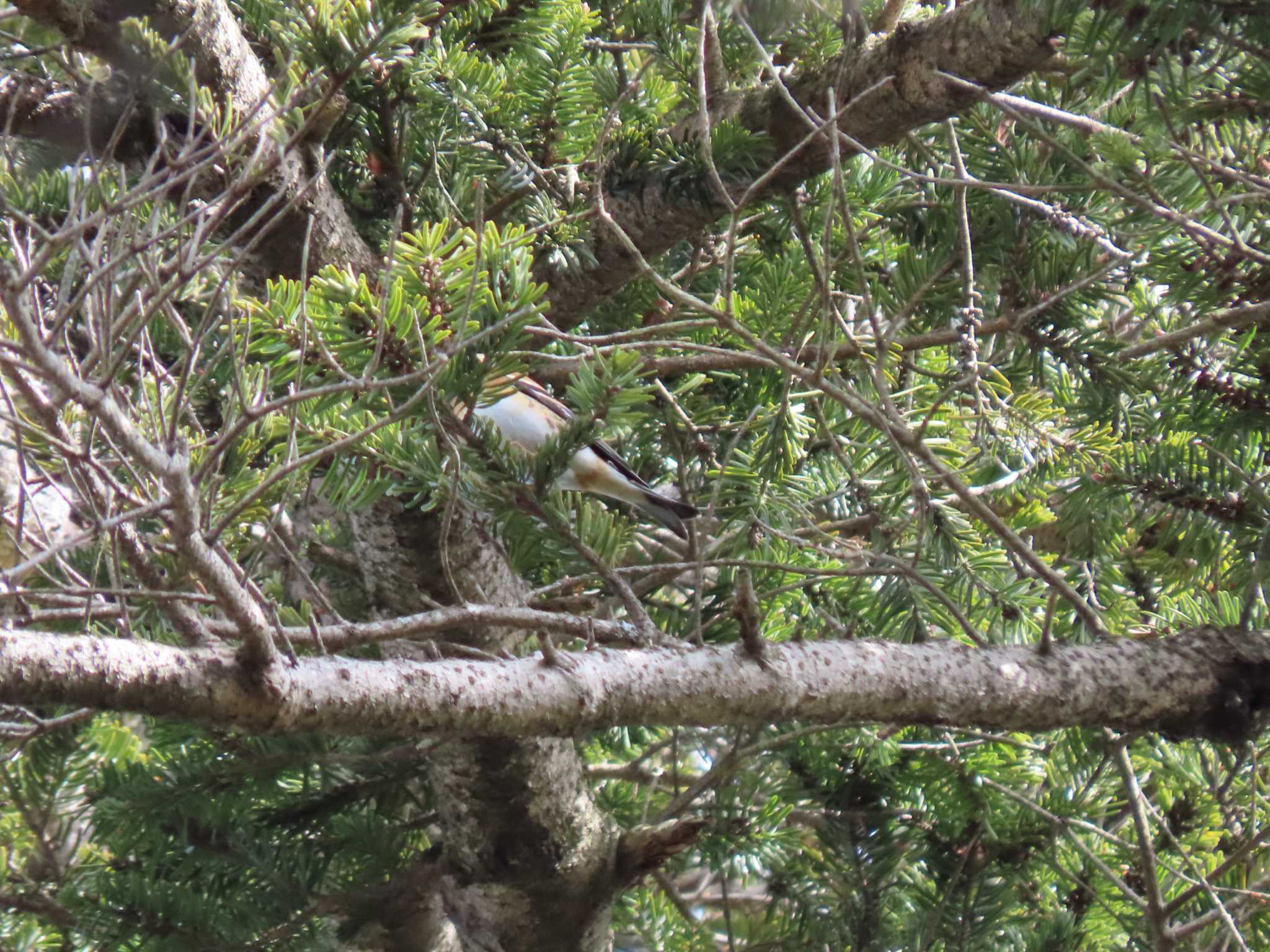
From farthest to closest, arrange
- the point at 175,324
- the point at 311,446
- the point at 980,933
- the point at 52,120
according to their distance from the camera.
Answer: the point at 980,933
the point at 52,120
the point at 311,446
the point at 175,324

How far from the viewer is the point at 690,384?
1.47 meters

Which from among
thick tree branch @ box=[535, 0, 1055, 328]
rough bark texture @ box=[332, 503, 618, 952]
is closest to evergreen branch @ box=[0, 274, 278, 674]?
rough bark texture @ box=[332, 503, 618, 952]

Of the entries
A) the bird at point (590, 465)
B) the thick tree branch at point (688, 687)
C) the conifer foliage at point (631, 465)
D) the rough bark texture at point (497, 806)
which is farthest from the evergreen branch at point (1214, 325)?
the rough bark texture at point (497, 806)

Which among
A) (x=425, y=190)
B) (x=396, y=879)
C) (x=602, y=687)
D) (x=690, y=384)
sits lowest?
(x=602, y=687)

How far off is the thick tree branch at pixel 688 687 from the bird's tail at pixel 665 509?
2.48ft

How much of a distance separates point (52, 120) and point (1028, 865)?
1888mm

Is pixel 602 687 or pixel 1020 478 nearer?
pixel 602 687

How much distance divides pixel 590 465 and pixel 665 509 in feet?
0.67

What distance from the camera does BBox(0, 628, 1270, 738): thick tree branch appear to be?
0.84m

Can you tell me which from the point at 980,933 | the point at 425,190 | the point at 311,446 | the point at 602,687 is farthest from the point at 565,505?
the point at 980,933

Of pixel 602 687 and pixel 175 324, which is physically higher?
pixel 175 324

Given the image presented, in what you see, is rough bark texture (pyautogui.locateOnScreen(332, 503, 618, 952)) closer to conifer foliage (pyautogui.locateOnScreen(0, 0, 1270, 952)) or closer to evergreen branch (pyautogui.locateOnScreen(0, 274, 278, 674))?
conifer foliage (pyautogui.locateOnScreen(0, 0, 1270, 952))

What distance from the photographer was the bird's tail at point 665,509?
2000mm

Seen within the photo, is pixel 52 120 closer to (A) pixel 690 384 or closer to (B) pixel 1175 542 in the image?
(A) pixel 690 384
